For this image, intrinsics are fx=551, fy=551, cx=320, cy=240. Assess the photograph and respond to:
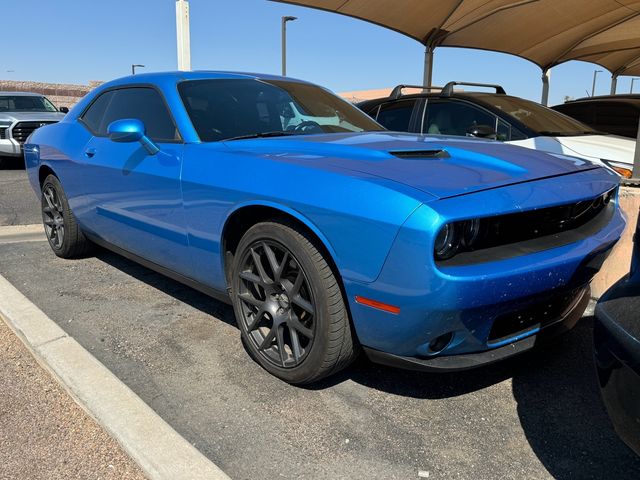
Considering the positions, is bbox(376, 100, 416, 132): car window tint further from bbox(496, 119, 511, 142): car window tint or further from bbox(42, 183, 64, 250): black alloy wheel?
bbox(42, 183, 64, 250): black alloy wheel

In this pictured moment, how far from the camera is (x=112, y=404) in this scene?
94.7 inches

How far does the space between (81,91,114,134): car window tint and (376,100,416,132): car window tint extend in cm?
313

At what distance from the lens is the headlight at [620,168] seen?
15.6 feet

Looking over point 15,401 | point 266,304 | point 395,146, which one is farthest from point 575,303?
point 15,401

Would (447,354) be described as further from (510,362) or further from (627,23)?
(627,23)

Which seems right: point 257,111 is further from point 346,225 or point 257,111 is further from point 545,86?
point 545,86

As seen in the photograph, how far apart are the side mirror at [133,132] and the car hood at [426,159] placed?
0.57 meters

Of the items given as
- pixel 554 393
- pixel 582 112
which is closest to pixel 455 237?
pixel 554 393

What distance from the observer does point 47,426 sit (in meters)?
2.33

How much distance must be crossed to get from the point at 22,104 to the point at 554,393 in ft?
44.5

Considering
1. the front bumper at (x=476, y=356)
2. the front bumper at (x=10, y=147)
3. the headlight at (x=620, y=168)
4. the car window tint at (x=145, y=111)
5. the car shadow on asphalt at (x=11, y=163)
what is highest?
the car window tint at (x=145, y=111)

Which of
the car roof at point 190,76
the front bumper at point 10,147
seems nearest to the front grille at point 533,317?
the car roof at point 190,76

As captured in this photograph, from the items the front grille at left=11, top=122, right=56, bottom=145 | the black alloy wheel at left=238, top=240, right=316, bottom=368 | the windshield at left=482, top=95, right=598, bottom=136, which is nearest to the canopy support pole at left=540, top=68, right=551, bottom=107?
the windshield at left=482, top=95, right=598, bottom=136

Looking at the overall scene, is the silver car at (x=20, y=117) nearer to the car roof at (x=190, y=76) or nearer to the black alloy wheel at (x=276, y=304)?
the car roof at (x=190, y=76)
